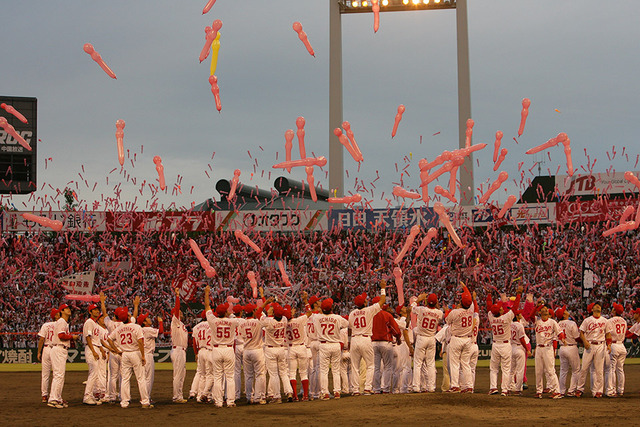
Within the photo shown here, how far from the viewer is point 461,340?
570 inches

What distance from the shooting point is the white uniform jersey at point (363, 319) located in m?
14.2

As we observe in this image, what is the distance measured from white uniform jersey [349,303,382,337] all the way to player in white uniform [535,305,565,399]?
364 centimetres

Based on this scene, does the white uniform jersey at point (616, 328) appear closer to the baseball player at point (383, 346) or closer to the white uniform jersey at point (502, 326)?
the white uniform jersey at point (502, 326)

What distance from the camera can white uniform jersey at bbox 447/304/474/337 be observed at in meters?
14.4

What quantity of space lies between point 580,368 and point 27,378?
15.5 meters

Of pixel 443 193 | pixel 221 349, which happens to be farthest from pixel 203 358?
pixel 443 193

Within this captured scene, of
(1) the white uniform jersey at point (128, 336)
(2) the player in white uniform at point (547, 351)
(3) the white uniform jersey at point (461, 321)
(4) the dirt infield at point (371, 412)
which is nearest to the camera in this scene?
(4) the dirt infield at point (371, 412)

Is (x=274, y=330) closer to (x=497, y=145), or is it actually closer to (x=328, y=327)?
(x=328, y=327)

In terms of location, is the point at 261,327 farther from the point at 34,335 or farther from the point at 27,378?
the point at 34,335

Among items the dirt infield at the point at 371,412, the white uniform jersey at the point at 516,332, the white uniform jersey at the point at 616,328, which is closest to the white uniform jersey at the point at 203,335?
the dirt infield at the point at 371,412

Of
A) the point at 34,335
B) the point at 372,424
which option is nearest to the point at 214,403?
the point at 372,424

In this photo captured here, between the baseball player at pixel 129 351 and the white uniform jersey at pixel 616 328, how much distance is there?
31.0ft

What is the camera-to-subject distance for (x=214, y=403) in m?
14.5

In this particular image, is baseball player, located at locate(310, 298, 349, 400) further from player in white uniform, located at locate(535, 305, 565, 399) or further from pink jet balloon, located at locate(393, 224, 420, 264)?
pink jet balloon, located at locate(393, 224, 420, 264)
